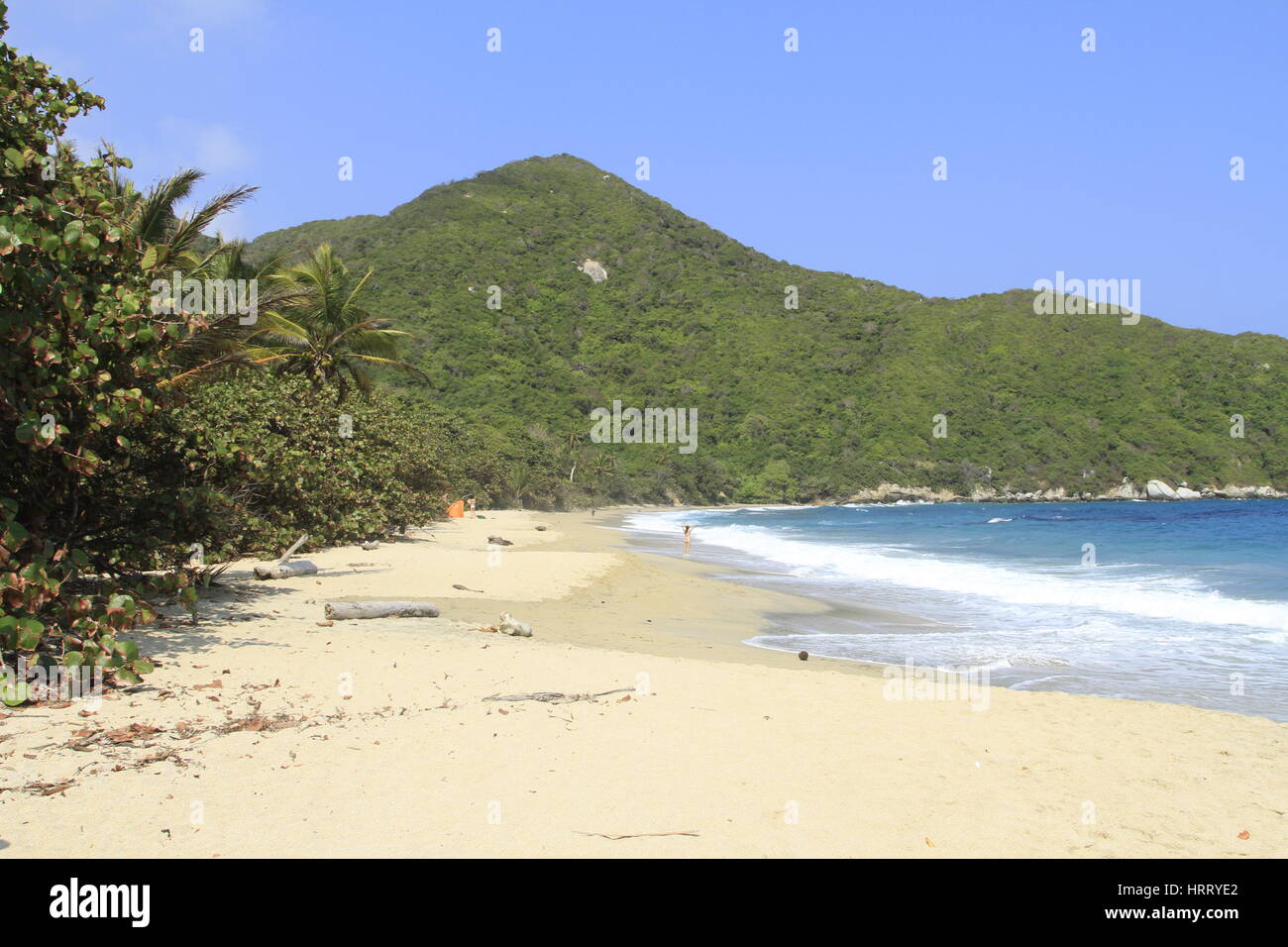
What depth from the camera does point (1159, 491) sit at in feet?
271

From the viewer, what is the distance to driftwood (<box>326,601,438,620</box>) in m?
10.1

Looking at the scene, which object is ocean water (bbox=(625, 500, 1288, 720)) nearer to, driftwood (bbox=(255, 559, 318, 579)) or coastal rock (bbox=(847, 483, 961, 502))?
driftwood (bbox=(255, 559, 318, 579))

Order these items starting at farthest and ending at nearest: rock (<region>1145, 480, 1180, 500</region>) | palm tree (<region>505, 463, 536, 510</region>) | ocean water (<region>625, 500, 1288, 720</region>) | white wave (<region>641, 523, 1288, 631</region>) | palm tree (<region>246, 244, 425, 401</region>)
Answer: rock (<region>1145, 480, 1180, 500</region>) → palm tree (<region>505, 463, 536, 510</region>) → palm tree (<region>246, 244, 425, 401</region>) → white wave (<region>641, 523, 1288, 631</region>) → ocean water (<region>625, 500, 1288, 720</region>)

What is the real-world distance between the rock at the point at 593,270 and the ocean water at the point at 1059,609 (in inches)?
2866

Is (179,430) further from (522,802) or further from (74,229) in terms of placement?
(522,802)

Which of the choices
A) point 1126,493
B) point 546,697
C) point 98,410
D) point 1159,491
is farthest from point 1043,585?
point 1126,493

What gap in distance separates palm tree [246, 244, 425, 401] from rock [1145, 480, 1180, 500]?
266 ft

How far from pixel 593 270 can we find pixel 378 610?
95.5m

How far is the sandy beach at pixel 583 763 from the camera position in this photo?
426 centimetres

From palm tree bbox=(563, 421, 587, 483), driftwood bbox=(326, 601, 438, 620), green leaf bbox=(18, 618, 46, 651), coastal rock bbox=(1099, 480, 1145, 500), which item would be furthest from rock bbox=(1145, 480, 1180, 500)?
green leaf bbox=(18, 618, 46, 651)

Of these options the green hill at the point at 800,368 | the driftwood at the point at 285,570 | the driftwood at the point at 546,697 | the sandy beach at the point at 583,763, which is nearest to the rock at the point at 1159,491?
the green hill at the point at 800,368

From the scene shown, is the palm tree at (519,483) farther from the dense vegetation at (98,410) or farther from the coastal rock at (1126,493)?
the coastal rock at (1126,493)

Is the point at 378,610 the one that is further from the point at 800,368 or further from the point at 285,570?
the point at 800,368

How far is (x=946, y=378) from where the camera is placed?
94562 millimetres
